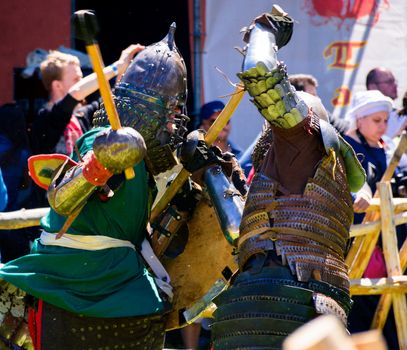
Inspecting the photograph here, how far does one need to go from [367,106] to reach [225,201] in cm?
232

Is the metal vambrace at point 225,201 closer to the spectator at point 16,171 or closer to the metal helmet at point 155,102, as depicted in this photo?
the metal helmet at point 155,102

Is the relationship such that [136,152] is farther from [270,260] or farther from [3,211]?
[3,211]

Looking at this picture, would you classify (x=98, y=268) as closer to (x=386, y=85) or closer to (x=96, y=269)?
(x=96, y=269)

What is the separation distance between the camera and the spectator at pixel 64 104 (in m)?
5.99

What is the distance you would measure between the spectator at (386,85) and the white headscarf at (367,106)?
90cm

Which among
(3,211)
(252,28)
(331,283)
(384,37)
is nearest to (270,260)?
(331,283)

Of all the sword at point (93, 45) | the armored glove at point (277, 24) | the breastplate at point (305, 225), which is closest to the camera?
the sword at point (93, 45)

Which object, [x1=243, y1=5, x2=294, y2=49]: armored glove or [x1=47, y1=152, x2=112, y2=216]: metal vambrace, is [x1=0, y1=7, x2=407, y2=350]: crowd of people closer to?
[x1=47, y1=152, x2=112, y2=216]: metal vambrace

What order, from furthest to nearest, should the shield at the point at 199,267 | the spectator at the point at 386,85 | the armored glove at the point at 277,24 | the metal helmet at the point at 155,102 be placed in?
the spectator at the point at 386,85, the shield at the point at 199,267, the metal helmet at the point at 155,102, the armored glove at the point at 277,24

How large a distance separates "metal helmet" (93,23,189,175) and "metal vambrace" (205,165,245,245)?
0.21 metres

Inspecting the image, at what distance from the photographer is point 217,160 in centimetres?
449

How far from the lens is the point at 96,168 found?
3879mm

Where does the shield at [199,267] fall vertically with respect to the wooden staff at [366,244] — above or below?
above

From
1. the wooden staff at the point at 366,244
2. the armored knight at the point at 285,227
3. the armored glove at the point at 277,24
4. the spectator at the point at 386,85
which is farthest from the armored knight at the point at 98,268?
the spectator at the point at 386,85
